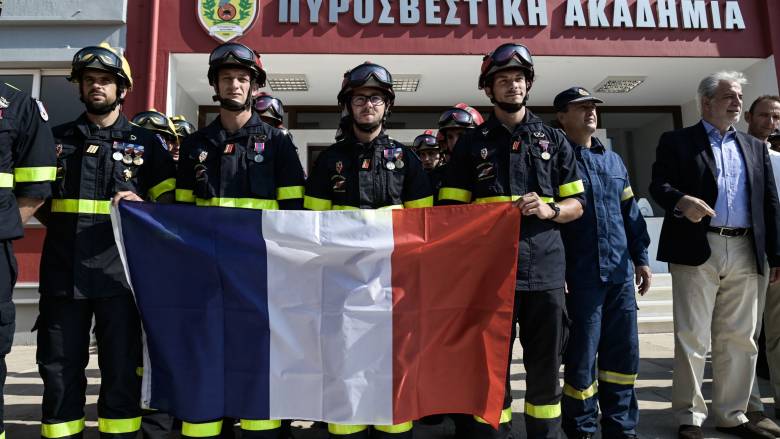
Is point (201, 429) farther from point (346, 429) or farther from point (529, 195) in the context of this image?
point (529, 195)

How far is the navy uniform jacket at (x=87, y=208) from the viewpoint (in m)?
2.83

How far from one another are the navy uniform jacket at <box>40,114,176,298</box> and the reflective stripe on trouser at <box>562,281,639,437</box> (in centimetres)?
283

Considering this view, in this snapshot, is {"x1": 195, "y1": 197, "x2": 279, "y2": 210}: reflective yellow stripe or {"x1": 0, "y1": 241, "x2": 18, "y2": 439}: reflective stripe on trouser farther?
{"x1": 195, "y1": 197, "x2": 279, "y2": 210}: reflective yellow stripe

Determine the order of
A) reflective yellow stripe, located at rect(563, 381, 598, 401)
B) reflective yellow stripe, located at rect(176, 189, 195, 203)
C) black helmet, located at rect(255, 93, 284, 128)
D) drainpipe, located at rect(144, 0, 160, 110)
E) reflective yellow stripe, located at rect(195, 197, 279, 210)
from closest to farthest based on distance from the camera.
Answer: reflective yellow stripe, located at rect(195, 197, 279, 210)
reflective yellow stripe, located at rect(176, 189, 195, 203)
reflective yellow stripe, located at rect(563, 381, 598, 401)
black helmet, located at rect(255, 93, 284, 128)
drainpipe, located at rect(144, 0, 160, 110)

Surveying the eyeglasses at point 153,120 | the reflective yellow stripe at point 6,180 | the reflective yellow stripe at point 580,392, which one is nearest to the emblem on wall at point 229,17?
the eyeglasses at point 153,120

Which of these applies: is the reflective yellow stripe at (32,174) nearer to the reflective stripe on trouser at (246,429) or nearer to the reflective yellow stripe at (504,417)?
the reflective stripe on trouser at (246,429)

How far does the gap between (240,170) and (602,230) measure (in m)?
2.41

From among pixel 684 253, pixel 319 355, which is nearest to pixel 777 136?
pixel 684 253

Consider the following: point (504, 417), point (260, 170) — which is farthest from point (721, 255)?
point (260, 170)

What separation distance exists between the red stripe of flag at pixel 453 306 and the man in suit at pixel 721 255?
1538 millimetres

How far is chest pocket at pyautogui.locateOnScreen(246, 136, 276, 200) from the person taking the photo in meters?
2.99

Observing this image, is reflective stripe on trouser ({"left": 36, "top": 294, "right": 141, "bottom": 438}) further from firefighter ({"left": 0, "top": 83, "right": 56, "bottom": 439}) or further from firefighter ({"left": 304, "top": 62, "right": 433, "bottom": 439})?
firefighter ({"left": 304, "top": 62, "right": 433, "bottom": 439})

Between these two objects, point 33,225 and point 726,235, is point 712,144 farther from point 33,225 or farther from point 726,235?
point 33,225

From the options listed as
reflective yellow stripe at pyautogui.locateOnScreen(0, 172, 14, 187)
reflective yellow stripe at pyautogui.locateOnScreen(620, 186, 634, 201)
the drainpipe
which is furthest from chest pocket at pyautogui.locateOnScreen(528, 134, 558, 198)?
the drainpipe
